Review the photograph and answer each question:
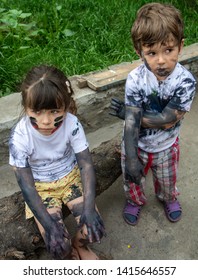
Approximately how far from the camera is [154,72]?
2.29m

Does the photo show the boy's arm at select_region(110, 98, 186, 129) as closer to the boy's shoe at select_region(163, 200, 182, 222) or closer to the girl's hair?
the girl's hair

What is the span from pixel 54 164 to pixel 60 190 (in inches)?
7.0

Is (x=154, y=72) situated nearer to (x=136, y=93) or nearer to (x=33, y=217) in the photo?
(x=136, y=93)

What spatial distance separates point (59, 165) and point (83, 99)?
1218 mm

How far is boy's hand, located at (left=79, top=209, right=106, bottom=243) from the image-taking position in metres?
2.33

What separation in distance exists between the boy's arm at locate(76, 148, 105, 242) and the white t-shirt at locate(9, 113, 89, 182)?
0.07 m

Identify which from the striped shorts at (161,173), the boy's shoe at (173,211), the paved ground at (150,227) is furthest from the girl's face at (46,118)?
the boy's shoe at (173,211)

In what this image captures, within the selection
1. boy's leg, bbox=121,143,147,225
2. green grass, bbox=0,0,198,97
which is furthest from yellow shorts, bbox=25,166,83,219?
green grass, bbox=0,0,198,97

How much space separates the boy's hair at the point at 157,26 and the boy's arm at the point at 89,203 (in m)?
0.74

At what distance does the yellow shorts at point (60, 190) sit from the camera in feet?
8.20

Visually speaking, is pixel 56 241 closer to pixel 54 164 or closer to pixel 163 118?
pixel 54 164
